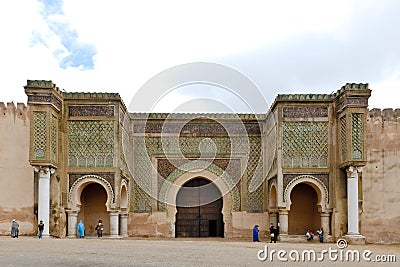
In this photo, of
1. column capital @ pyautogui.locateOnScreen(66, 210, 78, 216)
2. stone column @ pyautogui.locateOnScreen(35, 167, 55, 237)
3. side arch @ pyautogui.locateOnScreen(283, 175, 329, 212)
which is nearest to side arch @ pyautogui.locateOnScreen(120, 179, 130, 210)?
column capital @ pyautogui.locateOnScreen(66, 210, 78, 216)

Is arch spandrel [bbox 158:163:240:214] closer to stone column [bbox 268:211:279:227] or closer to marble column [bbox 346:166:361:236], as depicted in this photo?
stone column [bbox 268:211:279:227]

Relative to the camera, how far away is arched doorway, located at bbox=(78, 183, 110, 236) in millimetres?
18031

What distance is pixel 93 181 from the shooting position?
53.9ft

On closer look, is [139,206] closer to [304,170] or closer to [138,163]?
[138,163]

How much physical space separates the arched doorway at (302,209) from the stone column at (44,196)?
23.7 ft

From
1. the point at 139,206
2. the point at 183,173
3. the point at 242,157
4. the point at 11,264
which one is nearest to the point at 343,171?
the point at 242,157

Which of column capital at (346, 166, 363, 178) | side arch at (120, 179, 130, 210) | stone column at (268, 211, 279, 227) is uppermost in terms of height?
column capital at (346, 166, 363, 178)

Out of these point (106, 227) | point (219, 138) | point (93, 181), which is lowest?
point (106, 227)

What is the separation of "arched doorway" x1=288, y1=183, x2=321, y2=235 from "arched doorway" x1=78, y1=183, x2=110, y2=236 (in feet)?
18.4

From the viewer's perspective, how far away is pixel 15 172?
16469 millimetres

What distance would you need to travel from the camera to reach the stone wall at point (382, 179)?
56.2 ft

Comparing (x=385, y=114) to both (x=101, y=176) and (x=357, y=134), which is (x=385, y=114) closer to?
(x=357, y=134)

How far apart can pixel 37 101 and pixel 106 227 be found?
4782 mm

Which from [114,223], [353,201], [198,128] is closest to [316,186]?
[353,201]
